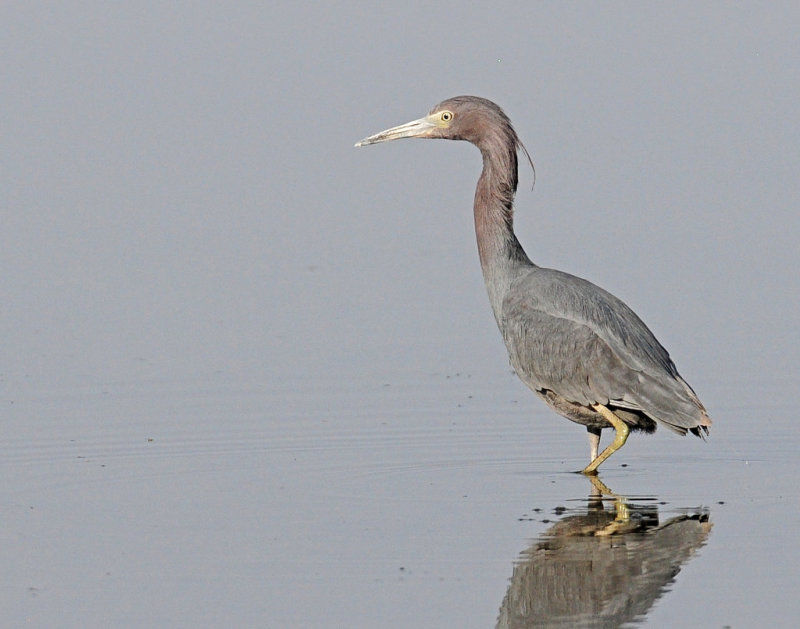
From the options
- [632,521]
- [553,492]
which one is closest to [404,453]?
[553,492]

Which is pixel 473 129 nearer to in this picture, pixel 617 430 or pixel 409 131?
pixel 409 131

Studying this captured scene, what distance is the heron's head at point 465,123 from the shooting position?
484 inches

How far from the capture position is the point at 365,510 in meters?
9.95

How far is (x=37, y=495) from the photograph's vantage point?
10422 millimetres

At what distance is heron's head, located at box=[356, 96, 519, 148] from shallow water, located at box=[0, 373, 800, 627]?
87.4 inches

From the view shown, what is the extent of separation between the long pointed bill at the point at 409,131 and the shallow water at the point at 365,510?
2.16m

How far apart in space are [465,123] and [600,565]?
4.73 meters

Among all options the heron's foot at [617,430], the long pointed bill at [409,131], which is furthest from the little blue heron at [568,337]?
the long pointed bill at [409,131]

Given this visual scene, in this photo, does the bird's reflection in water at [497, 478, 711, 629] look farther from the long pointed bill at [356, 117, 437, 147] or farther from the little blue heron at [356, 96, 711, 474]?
the long pointed bill at [356, 117, 437, 147]

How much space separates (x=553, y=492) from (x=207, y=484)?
230cm

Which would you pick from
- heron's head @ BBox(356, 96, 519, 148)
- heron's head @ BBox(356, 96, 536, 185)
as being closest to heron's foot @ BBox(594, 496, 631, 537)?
heron's head @ BBox(356, 96, 536, 185)

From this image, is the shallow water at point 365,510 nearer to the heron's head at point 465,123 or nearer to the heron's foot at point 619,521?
the heron's foot at point 619,521

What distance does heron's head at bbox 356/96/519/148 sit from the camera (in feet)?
40.3

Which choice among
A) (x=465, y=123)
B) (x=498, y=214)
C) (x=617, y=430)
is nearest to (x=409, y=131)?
(x=465, y=123)
